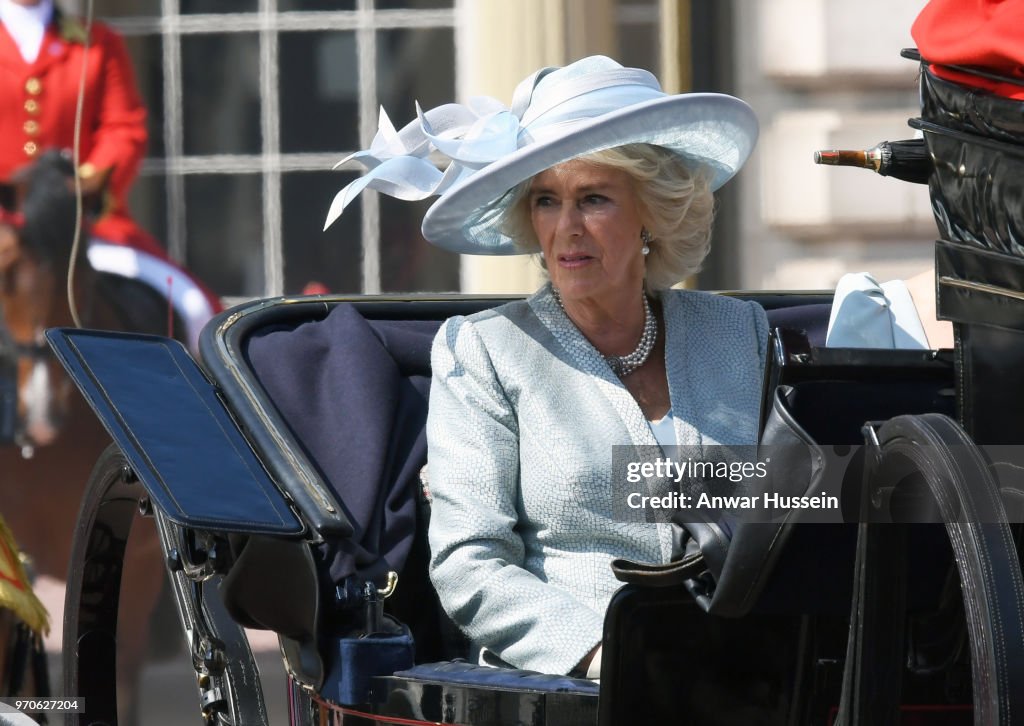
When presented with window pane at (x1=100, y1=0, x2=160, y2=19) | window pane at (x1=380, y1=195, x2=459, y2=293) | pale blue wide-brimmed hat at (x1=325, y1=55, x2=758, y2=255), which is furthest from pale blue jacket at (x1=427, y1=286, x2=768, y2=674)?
window pane at (x1=100, y1=0, x2=160, y2=19)

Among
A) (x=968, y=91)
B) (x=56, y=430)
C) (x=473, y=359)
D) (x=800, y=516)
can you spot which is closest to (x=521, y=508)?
(x=473, y=359)

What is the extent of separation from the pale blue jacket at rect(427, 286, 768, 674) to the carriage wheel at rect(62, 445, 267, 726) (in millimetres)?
499

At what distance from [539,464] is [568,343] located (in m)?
0.25

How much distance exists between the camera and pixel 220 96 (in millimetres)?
5285

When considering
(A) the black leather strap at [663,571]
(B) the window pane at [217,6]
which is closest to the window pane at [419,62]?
(B) the window pane at [217,6]

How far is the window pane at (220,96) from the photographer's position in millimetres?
5270

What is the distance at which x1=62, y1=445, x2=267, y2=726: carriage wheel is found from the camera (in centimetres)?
281

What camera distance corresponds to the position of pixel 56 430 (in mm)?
5125

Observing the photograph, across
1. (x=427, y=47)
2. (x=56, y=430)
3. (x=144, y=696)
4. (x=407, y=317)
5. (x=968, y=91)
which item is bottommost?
(x=144, y=696)

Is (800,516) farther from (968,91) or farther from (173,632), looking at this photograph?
(173,632)

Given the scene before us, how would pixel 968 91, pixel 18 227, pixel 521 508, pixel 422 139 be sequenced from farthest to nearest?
1. pixel 18 227
2. pixel 422 139
3. pixel 521 508
4. pixel 968 91

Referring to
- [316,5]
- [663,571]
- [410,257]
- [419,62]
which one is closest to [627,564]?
[663,571]

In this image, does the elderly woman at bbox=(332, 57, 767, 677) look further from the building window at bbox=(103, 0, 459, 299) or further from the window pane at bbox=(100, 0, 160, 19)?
the window pane at bbox=(100, 0, 160, 19)

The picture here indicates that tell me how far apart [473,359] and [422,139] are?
397mm
